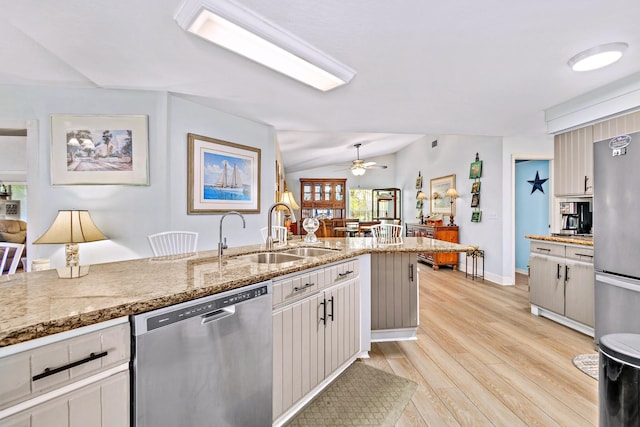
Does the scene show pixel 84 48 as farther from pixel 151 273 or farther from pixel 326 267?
pixel 326 267

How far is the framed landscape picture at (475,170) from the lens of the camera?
5273 mm

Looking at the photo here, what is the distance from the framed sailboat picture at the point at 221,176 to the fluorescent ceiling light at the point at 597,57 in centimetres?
306

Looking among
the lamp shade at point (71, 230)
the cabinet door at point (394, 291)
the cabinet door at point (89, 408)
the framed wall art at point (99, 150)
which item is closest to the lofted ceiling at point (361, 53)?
the framed wall art at point (99, 150)

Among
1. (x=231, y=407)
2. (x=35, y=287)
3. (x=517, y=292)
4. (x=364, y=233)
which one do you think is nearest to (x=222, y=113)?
(x=35, y=287)

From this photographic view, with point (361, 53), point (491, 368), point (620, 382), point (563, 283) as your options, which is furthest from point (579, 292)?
point (361, 53)

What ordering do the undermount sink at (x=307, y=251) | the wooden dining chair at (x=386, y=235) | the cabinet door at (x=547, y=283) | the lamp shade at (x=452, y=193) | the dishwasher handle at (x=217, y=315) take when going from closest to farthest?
the dishwasher handle at (x=217, y=315) < the undermount sink at (x=307, y=251) < the wooden dining chair at (x=386, y=235) < the cabinet door at (x=547, y=283) < the lamp shade at (x=452, y=193)

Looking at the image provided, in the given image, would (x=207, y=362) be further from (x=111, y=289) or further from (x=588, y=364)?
(x=588, y=364)

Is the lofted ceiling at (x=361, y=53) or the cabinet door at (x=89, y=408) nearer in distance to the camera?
the cabinet door at (x=89, y=408)

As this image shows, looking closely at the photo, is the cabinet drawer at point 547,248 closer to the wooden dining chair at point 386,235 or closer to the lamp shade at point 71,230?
the wooden dining chair at point 386,235

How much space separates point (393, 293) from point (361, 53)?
76.4 inches

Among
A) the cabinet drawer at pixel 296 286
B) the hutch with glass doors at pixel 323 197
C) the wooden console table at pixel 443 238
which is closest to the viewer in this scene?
the cabinet drawer at pixel 296 286

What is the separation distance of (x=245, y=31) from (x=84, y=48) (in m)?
1.18

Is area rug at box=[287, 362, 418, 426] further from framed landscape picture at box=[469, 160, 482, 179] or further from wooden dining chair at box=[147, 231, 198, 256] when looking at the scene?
framed landscape picture at box=[469, 160, 482, 179]

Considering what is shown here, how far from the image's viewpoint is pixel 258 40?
6.08ft
